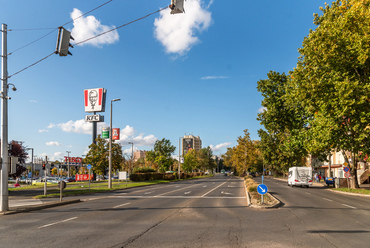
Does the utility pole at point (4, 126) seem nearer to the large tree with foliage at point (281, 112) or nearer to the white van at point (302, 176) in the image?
the large tree with foliage at point (281, 112)

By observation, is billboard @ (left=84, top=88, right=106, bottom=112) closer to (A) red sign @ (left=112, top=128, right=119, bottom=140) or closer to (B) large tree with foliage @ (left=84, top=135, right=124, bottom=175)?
(A) red sign @ (left=112, top=128, right=119, bottom=140)

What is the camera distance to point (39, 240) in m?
7.78

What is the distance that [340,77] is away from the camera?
927 inches

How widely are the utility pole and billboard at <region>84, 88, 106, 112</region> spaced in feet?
82.9

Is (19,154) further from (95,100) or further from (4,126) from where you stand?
(4,126)

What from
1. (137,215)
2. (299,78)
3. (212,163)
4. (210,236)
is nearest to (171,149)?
(299,78)

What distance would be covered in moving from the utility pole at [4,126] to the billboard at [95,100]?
25271mm

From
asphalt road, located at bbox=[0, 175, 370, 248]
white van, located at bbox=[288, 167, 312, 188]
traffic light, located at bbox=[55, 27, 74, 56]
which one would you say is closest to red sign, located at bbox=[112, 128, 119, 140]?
white van, located at bbox=[288, 167, 312, 188]

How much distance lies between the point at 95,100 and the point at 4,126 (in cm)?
2639

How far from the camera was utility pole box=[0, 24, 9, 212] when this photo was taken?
13.4 m

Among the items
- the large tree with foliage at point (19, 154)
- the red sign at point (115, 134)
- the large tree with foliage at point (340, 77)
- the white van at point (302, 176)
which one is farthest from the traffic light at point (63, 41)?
the large tree with foliage at point (19, 154)

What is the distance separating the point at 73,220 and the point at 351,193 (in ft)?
82.7

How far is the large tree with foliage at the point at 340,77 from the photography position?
21625 millimetres

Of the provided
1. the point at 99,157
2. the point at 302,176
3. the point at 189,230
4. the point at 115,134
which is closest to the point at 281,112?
the point at 302,176
